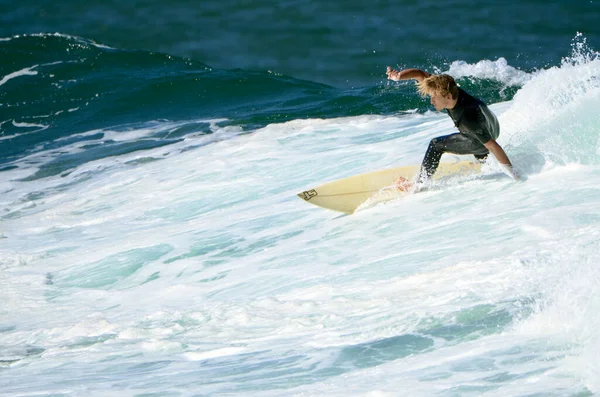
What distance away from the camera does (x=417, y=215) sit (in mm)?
9742

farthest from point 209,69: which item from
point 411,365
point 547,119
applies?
point 411,365

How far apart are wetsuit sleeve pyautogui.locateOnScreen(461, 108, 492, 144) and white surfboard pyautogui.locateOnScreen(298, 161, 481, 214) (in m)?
1.10

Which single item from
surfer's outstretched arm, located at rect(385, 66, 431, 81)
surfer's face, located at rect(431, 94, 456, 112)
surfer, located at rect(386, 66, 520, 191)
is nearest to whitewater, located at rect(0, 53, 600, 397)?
surfer, located at rect(386, 66, 520, 191)

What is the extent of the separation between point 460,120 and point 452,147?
0.41 meters

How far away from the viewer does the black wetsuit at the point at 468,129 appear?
9.09m

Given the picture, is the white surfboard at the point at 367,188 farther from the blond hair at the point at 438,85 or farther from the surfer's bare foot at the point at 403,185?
the blond hair at the point at 438,85

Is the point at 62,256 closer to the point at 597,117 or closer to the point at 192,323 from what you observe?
the point at 192,323

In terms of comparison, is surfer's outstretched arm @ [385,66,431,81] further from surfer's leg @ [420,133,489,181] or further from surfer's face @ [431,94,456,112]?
surfer's leg @ [420,133,489,181]

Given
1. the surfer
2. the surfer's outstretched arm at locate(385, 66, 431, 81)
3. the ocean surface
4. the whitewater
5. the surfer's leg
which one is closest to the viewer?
the whitewater

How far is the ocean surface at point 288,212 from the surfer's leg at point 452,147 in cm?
47

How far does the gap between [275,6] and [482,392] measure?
1702 cm

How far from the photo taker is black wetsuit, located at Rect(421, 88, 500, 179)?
9094 mm

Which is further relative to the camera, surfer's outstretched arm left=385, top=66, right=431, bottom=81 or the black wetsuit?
the black wetsuit

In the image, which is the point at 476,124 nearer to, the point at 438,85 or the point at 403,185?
the point at 438,85
